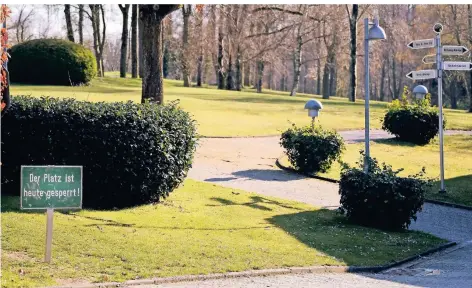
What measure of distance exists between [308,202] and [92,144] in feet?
19.5

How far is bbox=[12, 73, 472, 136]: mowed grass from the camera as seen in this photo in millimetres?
29906

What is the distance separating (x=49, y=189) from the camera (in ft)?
27.4

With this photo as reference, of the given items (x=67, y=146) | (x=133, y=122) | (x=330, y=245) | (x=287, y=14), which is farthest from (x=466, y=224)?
(x=287, y=14)

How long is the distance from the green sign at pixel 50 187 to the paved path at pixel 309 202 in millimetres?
1778

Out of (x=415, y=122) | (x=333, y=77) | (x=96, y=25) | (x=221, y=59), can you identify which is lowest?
(x=415, y=122)

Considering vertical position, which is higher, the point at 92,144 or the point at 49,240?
the point at 92,144

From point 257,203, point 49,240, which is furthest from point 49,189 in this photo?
point 257,203

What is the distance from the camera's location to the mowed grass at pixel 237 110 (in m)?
29.9

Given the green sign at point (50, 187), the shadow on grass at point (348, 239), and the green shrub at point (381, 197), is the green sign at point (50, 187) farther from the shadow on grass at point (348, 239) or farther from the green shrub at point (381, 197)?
the green shrub at point (381, 197)

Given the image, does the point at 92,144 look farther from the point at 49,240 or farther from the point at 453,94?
the point at 453,94

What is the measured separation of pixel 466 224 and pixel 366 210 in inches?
116

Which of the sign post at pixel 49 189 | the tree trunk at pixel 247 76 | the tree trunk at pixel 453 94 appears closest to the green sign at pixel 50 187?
the sign post at pixel 49 189

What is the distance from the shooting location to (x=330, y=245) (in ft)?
36.0

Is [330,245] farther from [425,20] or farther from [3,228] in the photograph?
[425,20]
